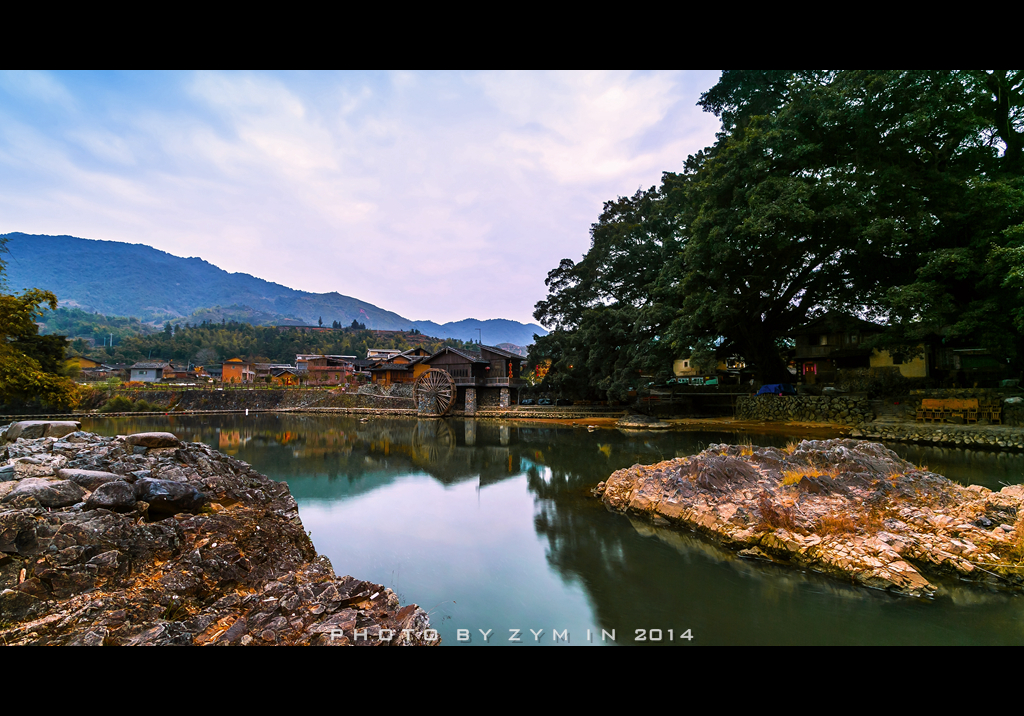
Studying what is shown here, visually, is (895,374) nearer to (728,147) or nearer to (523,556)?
(728,147)

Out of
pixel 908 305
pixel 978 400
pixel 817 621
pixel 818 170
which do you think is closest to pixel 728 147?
pixel 818 170

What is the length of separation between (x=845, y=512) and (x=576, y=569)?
372cm

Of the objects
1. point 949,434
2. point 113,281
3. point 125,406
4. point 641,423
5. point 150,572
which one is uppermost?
point 113,281

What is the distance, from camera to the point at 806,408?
1645 cm

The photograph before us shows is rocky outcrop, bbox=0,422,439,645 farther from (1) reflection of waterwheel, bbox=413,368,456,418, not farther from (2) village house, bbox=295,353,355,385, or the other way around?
(2) village house, bbox=295,353,355,385

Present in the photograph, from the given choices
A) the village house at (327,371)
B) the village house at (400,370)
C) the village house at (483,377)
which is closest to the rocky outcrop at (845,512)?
the village house at (483,377)

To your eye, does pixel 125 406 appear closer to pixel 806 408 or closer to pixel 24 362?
pixel 24 362

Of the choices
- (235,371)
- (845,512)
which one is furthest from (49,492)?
(235,371)

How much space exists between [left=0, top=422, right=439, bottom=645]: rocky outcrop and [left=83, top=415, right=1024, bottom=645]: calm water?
111cm

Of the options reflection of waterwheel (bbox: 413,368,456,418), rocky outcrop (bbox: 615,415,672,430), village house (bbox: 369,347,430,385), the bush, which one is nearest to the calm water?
rocky outcrop (bbox: 615,415,672,430)

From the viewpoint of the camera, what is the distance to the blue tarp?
58.9ft

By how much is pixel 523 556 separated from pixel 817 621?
351 cm

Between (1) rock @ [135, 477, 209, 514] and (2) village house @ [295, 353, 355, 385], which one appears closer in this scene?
(1) rock @ [135, 477, 209, 514]
